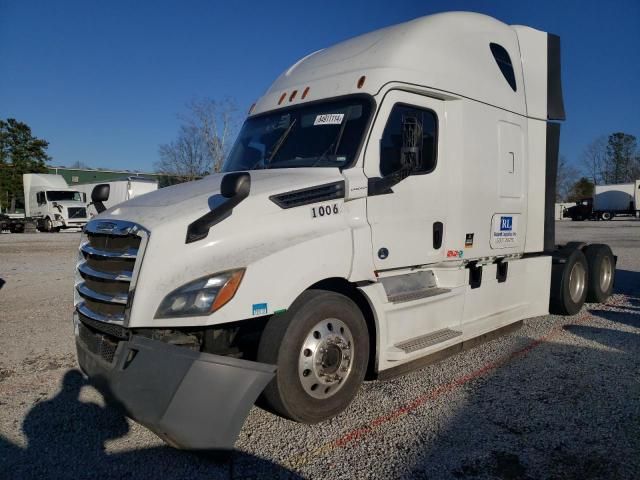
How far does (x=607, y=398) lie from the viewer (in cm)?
429

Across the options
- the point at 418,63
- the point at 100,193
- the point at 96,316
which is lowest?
the point at 96,316

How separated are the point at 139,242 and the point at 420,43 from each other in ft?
10.8

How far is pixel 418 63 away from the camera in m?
4.74

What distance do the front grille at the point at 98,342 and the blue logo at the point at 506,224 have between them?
14.6 ft

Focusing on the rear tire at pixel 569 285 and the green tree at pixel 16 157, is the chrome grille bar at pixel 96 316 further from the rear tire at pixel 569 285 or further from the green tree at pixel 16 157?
the green tree at pixel 16 157

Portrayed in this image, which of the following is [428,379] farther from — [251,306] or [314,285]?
[251,306]

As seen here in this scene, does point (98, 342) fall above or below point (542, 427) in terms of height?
above

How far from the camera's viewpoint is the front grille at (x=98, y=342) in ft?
11.6

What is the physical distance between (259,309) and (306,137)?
Answer: 76.9 inches

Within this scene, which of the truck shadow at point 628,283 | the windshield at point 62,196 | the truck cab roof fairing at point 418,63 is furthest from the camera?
the windshield at point 62,196

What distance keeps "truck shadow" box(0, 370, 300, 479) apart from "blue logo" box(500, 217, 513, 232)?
156 inches

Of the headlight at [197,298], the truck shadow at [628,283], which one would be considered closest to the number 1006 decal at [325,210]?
the headlight at [197,298]

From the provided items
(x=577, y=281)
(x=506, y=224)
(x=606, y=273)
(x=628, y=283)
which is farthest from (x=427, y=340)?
(x=628, y=283)

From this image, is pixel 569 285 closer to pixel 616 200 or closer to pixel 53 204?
pixel 53 204
